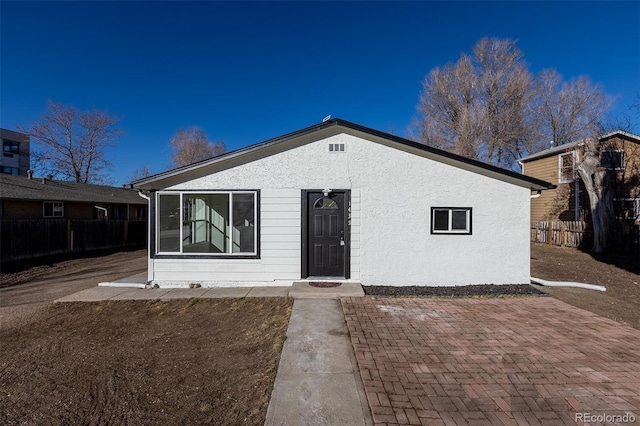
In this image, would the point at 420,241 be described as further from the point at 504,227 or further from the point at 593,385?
the point at 593,385

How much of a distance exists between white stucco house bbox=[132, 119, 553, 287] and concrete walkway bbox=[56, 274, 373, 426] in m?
0.71

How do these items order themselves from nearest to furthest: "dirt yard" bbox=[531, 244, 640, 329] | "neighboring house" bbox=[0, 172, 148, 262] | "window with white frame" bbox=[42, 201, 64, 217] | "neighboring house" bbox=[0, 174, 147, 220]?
"dirt yard" bbox=[531, 244, 640, 329] < "neighboring house" bbox=[0, 172, 148, 262] < "neighboring house" bbox=[0, 174, 147, 220] < "window with white frame" bbox=[42, 201, 64, 217]

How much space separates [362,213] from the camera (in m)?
6.46

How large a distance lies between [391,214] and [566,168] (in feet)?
47.5

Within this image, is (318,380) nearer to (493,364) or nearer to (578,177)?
(493,364)

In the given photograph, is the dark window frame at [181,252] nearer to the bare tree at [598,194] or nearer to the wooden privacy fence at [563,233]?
the bare tree at [598,194]

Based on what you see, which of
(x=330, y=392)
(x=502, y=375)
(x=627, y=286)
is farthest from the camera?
(x=627, y=286)

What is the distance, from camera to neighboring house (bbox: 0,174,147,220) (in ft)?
42.5

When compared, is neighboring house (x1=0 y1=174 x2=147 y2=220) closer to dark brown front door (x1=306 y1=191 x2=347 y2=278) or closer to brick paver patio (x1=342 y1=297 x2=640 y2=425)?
dark brown front door (x1=306 y1=191 x2=347 y2=278)

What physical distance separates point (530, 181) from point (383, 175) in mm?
3351

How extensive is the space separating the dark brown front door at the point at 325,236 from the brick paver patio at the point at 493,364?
1580 mm

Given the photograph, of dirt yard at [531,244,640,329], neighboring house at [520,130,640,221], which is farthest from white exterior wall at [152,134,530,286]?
neighboring house at [520,130,640,221]

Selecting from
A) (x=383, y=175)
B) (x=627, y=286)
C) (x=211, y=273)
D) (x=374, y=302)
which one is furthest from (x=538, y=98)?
(x=211, y=273)

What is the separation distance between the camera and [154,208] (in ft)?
21.8
